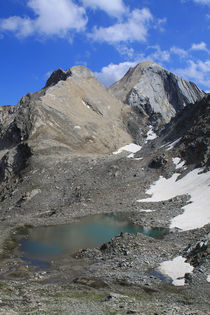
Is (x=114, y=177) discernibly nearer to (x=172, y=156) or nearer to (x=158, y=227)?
(x=172, y=156)

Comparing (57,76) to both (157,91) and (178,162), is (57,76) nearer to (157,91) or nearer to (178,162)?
(157,91)

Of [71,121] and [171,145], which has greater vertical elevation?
[71,121]

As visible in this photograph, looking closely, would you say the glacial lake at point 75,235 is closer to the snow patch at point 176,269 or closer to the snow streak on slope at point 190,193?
the snow streak on slope at point 190,193

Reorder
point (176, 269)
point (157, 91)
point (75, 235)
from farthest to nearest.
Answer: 1. point (157, 91)
2. point (75, 235)
3. point (176, 269)

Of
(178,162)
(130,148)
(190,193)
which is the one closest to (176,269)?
(190,193)

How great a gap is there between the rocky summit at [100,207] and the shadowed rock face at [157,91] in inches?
A: 221

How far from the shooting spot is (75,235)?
3772cm

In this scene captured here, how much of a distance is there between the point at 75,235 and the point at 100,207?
41.1 feet

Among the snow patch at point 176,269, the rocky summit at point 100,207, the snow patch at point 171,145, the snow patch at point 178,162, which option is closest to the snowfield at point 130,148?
the rocky summit at point 100,207

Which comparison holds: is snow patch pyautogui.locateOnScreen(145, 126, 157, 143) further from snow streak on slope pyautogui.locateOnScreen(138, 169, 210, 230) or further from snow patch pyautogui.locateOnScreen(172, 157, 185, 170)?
snow streak on slope pyautogui.locateOnScreen(138, 169, 210, 230)

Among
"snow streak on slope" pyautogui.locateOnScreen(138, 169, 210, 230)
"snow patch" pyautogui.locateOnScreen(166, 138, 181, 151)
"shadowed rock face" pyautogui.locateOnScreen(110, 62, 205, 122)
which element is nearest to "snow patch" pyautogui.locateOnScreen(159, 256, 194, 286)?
"snow streak on slope" pyautogui.locateOnScreen(138, 169, 210, 230)

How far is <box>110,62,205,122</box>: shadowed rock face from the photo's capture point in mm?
126188

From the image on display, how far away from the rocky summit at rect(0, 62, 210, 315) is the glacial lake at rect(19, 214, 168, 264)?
13 cm

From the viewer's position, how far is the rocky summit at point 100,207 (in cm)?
2027
